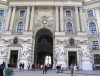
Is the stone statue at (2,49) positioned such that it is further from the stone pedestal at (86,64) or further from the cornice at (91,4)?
the cornice at (91,4)

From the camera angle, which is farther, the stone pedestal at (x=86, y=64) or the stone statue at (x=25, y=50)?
the stone statue at (x=25, y=50)

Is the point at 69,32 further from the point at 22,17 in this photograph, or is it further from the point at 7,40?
the point at 7,40

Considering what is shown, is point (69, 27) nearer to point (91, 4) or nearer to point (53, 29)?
point (53, 29)

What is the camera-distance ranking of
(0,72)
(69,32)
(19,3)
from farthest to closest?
(19,3), (69,32), (0,72)

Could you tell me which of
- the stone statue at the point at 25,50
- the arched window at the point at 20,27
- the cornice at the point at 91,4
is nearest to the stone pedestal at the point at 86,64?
the stone statue at the point at 25,50

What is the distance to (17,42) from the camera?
3056 cm

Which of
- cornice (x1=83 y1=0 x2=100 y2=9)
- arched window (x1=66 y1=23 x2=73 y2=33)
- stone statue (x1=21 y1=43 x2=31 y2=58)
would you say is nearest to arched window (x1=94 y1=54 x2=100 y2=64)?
arched window (x1=66 y1=23 x2=73 y2=33)

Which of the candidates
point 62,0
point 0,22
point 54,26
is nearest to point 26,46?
point 54,26

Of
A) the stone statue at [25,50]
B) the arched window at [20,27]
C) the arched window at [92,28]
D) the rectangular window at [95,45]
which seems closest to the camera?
the stone statue at [25,50]

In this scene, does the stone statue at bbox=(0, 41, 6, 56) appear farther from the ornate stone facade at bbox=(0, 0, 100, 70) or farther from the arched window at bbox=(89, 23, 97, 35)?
the arched window at bbox=(89, 23, 97, 35)

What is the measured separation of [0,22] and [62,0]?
18.9 m

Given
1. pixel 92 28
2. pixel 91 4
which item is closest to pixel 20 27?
pixel 92 28

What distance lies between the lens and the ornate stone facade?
2869 centimetres

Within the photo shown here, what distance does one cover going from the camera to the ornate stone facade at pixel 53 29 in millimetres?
28688
